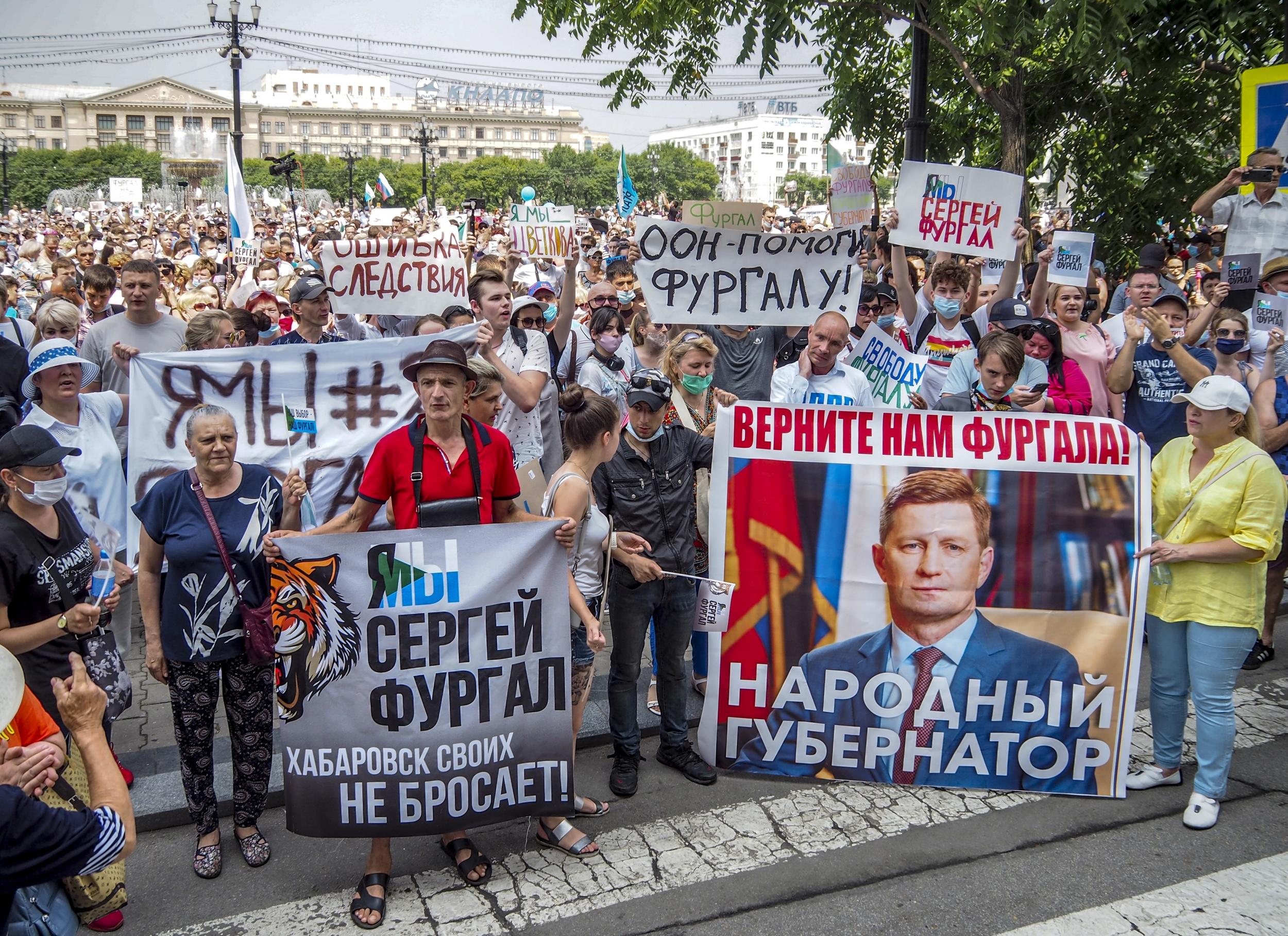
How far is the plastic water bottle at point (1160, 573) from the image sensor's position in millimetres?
4289

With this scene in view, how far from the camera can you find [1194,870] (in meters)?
3.85

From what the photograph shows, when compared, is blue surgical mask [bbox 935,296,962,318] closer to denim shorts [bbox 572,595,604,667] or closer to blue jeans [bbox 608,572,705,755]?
blue jeans [bbox 608,572,705,755]

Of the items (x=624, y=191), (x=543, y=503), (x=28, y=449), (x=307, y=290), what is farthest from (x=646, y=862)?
(x=624, y=191)

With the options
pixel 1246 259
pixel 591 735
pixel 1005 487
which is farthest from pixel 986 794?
pixel 1246 259

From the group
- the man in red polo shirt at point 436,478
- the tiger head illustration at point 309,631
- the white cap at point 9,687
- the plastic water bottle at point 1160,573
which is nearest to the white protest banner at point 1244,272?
the plastic water bottle at point 1160,573

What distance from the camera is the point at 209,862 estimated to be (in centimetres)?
390

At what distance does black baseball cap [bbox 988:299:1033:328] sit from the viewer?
5750 mm

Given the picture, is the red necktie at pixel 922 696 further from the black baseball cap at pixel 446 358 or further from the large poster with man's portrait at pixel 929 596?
the black baseball cap at pixel 446 358

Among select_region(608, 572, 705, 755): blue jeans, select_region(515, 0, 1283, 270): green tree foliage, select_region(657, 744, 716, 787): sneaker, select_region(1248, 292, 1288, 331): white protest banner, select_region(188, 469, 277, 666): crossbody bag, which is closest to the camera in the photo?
select_region(188, 469, 277, 666): crossbody bag

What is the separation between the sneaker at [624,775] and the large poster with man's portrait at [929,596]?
38 cm

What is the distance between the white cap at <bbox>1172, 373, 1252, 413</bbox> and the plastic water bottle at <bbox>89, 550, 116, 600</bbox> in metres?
4.16

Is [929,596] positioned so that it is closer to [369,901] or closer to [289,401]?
[369,901]

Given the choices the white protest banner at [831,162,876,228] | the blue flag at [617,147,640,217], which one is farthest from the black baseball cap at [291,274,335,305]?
the blue flag at [617,147,640,217]

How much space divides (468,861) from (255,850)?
83 cm
